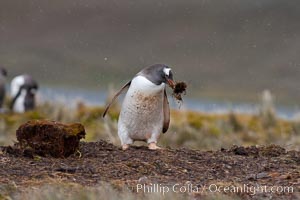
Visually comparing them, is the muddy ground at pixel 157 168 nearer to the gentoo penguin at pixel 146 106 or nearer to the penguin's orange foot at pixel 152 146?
the penguin's orange foot at pixel 152 146

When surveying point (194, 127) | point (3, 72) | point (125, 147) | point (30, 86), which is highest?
point (3, 72)

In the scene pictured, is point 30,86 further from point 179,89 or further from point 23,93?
point 179,89

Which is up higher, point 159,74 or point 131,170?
point 159,74

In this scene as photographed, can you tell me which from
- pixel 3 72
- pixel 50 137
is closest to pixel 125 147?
Result: pixel 50 137

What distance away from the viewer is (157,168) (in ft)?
29.5

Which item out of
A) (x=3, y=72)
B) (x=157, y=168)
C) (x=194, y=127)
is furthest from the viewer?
(x=3, y=72)

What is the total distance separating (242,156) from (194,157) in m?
0.68

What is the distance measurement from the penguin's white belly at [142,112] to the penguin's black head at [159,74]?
63 mm

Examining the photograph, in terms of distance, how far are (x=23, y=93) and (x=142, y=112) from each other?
21098 millimetres

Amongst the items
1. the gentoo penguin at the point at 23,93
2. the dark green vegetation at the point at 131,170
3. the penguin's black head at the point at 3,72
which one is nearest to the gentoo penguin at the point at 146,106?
the dark green vegetation at the point at 131,170

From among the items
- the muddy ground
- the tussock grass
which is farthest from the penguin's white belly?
the tussock grass

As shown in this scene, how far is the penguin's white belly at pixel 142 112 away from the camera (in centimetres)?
1045

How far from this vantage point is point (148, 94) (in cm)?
1045

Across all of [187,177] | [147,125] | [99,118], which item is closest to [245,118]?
[99,118]
